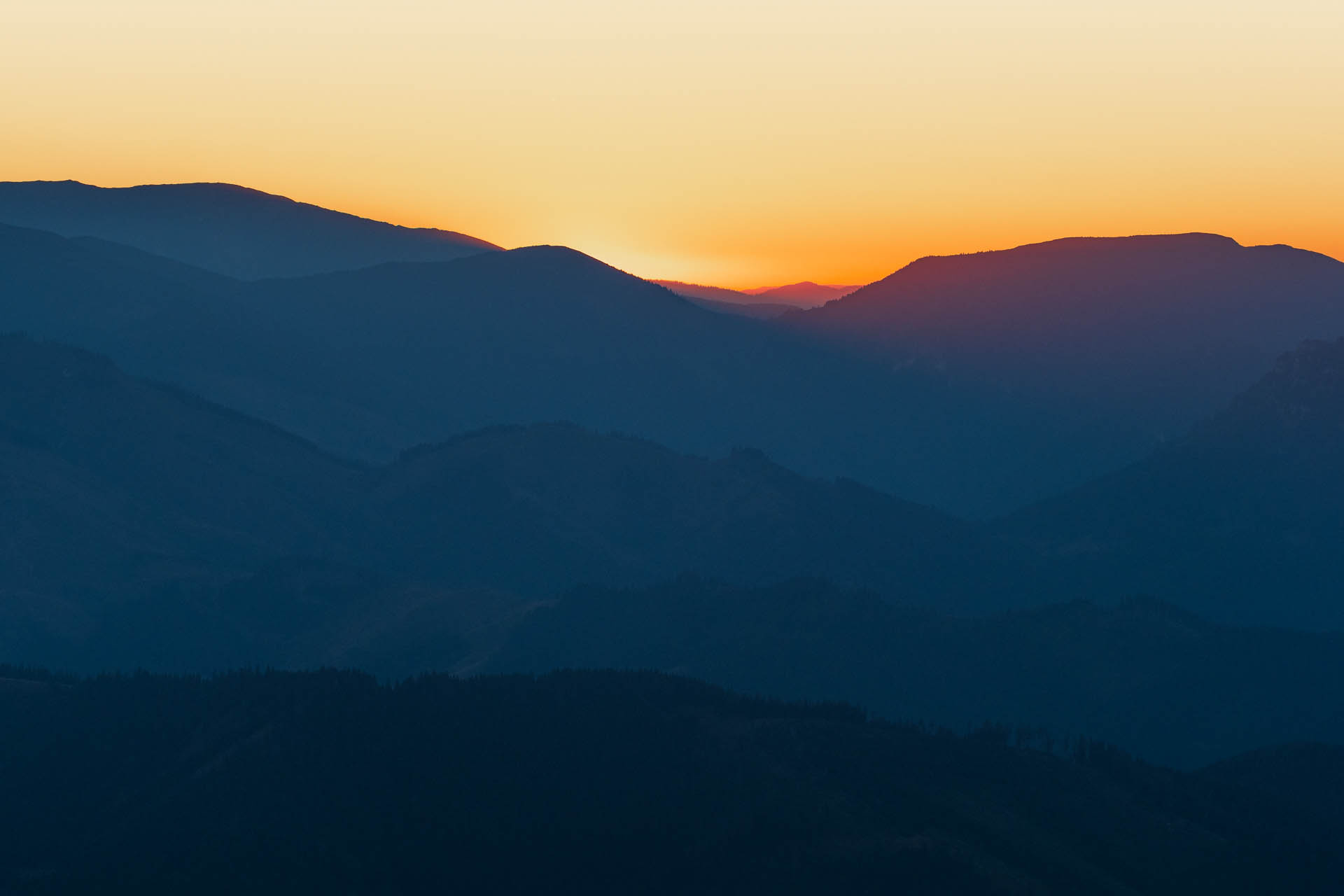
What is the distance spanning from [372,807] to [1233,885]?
88.5m

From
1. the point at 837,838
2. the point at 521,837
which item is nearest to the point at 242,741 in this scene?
the point at 521,837

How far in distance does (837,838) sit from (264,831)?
55.7 metres

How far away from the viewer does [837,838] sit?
573ft

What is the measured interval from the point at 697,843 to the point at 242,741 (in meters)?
54.7

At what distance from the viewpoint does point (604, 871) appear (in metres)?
173

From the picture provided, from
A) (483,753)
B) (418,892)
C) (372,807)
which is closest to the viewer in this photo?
(418,892)

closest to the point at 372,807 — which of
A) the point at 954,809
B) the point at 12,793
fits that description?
the point at 12,793

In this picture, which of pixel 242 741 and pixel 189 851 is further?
pixel 242 741

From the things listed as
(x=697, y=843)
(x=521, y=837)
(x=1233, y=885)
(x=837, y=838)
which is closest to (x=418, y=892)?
(x=521, y=837)

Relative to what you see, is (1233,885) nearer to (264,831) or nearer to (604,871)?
(604,871)

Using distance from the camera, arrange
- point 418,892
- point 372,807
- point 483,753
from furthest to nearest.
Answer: point 483,753, point 372,807, point 418,892

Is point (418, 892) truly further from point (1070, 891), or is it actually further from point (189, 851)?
point (1070, 891)

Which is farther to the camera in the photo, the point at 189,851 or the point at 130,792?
the point at 130,792

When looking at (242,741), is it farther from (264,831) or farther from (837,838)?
(837,838)
